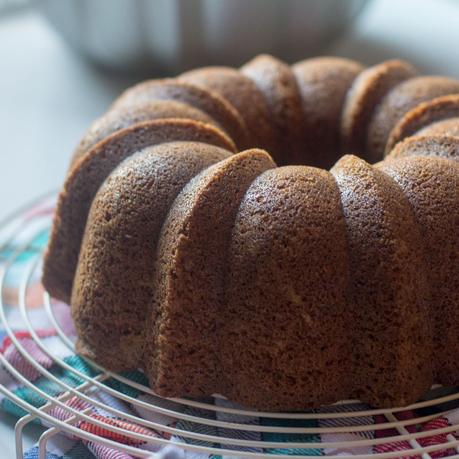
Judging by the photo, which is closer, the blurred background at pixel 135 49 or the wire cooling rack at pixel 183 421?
the wire cooling rack at pixel 183 421

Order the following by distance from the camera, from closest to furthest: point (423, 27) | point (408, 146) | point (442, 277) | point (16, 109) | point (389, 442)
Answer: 1. point (389, 442)
2. point (442, 277)
3. point (408, 146)
4. point (16, 109)
5. point (423, 27)

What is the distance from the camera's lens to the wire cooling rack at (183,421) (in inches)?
46.7

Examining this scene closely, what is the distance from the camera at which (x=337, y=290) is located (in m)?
1.25

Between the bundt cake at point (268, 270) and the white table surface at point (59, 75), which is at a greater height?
the bundt cake at point (268, 270)

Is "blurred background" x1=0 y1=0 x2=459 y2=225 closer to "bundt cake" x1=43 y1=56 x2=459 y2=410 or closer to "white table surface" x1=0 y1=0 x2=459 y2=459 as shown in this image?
"white table surface" x1=0 y1=0 x2=459 y2=459

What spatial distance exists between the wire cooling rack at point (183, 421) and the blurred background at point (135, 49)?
79 centimetres

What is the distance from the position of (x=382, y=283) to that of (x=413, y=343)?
0.11 m

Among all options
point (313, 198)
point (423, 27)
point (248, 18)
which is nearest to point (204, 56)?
point (248, 18)

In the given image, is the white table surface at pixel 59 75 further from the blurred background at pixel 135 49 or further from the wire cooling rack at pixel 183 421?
the wire cooling rack at pixel 183 421

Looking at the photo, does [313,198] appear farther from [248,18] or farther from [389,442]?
[248,18]

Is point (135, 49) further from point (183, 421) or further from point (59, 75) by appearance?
point (183, 421)

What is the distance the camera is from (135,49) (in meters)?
2.40

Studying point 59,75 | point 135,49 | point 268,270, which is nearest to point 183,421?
point 268,270

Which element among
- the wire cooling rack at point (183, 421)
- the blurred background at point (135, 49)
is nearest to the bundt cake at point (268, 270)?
the wire cooling rack at point (183, 421)
